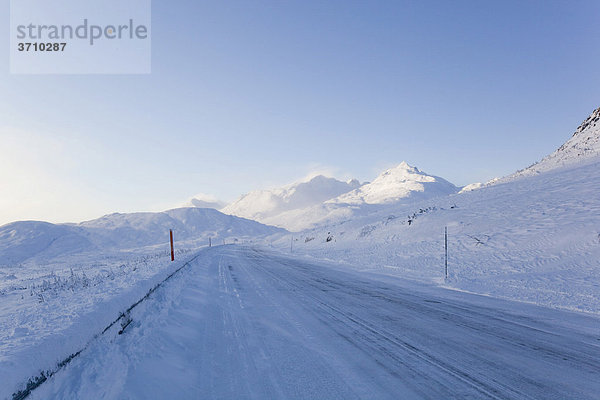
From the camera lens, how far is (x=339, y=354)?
4430 mm

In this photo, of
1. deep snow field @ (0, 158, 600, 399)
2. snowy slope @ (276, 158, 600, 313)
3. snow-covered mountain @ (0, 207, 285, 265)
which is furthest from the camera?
snow-covered mountain @ (0, 207, 285, 265)

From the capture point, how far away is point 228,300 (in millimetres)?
8500

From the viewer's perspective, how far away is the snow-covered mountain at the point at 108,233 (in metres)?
119

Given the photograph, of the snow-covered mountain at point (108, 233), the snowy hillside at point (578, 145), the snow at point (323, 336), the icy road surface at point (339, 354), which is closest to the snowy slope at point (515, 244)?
the snow at point (323, 336)

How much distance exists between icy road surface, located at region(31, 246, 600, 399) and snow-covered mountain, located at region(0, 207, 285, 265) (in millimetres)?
116904

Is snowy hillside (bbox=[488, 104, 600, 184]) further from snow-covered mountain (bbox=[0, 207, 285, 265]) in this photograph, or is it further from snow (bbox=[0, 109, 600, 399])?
snow-covered mountain (bbox=[0, 207, 285, 265])

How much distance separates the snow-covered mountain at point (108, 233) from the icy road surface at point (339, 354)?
11690 centimetres

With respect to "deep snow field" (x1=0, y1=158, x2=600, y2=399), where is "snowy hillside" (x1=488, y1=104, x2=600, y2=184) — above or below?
above

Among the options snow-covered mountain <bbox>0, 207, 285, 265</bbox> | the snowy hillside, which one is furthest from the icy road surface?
snow-covered mountain <bbox>0, 207, 285, 265</bbox>

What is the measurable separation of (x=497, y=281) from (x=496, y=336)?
739cm

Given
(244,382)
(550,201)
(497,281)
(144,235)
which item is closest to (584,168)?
(550,201)

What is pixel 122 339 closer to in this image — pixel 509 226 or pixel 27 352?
pixel 27 352

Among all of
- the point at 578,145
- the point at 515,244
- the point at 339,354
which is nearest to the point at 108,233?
the point at 578,145

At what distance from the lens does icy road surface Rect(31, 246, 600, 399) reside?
3348 millimetres
